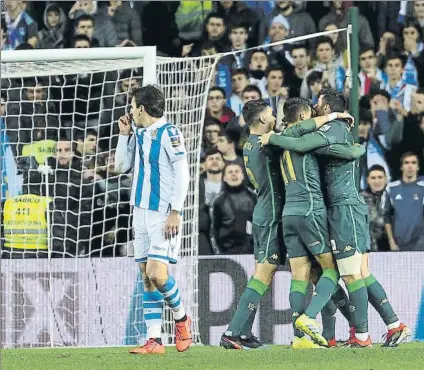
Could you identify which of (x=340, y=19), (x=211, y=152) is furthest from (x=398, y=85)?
(x=211, y=152)

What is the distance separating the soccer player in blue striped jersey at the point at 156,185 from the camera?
24.1 ft

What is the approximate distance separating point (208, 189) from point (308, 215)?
385cm

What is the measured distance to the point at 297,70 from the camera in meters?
12.2

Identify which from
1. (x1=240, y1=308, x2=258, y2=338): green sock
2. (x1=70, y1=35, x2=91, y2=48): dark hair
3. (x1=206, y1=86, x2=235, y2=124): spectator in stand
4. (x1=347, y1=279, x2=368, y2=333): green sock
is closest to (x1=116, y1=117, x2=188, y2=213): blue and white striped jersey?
(x1=240, y1=308, x2=258, y2=338): green sock

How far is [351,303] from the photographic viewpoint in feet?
26.4

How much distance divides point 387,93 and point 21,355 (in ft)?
19.1

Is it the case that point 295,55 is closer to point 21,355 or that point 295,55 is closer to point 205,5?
point 205,5

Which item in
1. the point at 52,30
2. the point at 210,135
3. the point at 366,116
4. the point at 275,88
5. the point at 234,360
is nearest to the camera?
the point at 234,360

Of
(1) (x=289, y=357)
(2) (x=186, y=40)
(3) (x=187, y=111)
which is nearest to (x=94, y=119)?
(2) (x=186, y=40)

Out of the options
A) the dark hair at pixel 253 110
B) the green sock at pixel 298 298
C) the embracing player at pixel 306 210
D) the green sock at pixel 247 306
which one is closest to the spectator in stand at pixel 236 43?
the dark hair at pixel 253 110

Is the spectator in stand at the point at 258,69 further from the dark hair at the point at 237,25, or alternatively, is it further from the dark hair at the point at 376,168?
the dark hair at the point at 376,168

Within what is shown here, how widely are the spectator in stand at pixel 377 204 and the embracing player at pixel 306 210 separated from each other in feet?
11.5

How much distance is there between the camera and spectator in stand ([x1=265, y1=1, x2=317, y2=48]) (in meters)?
12.5

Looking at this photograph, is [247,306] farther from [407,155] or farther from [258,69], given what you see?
[258,69]
